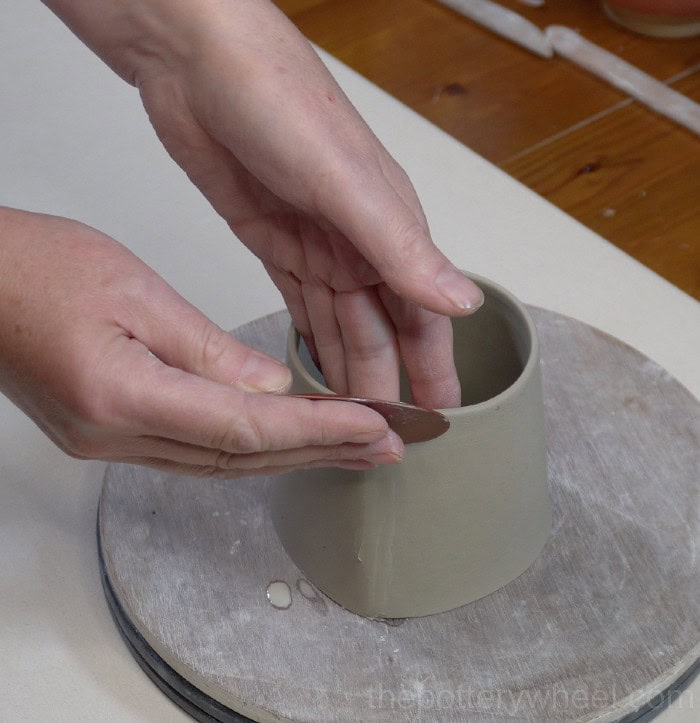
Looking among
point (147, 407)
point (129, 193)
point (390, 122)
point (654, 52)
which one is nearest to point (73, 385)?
point (147, 407)

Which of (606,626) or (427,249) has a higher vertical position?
(427,249)

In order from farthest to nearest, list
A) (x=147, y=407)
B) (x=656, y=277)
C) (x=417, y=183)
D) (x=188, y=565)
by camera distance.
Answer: (x=417, y=183), (x=656, y=277), (x=188, y=565), (x=147, y=407)

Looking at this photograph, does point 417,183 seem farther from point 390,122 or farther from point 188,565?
point 188,565

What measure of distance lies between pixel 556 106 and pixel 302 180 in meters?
0.64

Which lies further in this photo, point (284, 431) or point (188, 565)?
point (188, 565)

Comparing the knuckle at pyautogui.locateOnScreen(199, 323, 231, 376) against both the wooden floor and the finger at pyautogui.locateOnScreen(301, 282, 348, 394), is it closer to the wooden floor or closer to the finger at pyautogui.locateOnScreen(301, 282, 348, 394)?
the finger at pyautogui.locateOnScreen(301, 282, 348, 394)

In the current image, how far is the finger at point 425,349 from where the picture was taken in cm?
63

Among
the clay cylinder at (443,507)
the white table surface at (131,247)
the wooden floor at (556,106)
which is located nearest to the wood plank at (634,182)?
the wooden floor at (556,106)

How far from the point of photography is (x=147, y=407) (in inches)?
20.9

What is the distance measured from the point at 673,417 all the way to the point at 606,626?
17 centimetres

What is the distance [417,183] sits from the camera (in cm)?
98

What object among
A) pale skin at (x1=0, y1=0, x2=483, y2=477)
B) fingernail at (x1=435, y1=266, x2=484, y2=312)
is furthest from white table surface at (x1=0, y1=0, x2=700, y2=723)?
fingernail at (x1=435, y1=266, x2=484, y2=312)

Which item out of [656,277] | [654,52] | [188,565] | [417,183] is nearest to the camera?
[188,565]

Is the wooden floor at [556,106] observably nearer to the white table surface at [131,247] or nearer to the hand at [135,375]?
the white table surface at [131,247]
